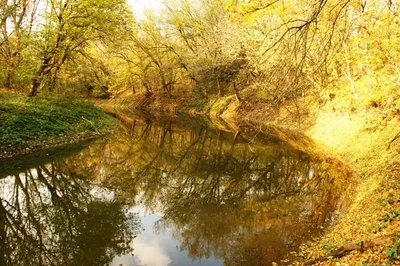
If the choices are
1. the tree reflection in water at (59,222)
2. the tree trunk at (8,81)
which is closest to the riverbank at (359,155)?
the tree reflection in water at (59,222)

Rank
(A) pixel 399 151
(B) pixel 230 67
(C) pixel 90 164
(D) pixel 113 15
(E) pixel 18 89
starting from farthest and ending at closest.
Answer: (B) pixel 230 67, (E) pixel 18 89, (D) pixel 113 15, (C) pixel 90 164, (A) pixel 399 151

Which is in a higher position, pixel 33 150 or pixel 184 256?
pixel 33 150

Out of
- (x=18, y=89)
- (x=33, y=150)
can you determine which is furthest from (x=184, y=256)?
(x=18, y=89)

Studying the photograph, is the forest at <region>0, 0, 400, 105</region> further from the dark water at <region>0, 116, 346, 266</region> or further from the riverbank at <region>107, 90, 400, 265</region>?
the dark water at <region>0, 116, 346, 266</region>

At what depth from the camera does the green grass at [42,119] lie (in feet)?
47.0

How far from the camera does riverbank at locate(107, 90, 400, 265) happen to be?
5.74 metres

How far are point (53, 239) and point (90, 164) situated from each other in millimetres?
7003

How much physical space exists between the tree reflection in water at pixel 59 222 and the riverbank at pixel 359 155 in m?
4.60

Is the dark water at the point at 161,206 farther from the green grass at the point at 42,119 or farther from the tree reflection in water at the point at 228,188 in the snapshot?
the green grass at the point at 42,119

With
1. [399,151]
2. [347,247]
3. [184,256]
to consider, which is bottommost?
[184,256]

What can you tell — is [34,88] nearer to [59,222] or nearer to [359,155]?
[59,222]

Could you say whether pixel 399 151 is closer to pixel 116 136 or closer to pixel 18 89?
pixel 116 136

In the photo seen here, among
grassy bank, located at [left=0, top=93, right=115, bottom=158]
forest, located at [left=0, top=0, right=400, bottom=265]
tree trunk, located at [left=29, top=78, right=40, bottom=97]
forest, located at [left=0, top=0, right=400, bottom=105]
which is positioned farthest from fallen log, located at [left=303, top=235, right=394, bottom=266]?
tree trunk, located at [left=29, top=78, right=40, bottom=97]

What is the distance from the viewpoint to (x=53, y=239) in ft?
24.5
